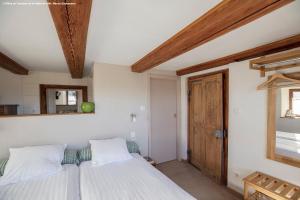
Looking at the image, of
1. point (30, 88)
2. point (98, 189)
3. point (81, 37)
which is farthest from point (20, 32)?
point (30, 88)

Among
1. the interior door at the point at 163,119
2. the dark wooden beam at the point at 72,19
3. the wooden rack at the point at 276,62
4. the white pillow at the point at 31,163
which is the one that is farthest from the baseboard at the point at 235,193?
the dark wooden beam at the point at 72,19

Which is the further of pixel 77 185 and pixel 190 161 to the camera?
pixel 190 161

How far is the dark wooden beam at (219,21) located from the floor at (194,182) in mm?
2148

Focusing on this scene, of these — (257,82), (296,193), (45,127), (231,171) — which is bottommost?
(231,171)

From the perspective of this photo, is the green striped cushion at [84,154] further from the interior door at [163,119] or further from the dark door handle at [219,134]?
the dark door handle at [219,134]

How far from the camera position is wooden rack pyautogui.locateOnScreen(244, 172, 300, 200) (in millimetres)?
1607

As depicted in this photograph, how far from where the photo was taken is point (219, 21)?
1.18 meters

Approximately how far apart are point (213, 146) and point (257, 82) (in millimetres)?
1322

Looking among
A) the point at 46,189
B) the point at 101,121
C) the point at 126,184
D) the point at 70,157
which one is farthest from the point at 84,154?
the point at 126,184

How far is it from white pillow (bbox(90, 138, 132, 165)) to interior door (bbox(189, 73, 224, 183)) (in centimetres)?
151

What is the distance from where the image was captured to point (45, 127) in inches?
92.4

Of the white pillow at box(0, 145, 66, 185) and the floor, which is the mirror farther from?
the floor

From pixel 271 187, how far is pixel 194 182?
4.00ft

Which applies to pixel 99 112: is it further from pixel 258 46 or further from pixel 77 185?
pixel 258 46
